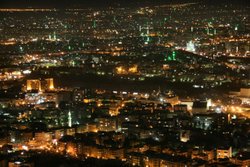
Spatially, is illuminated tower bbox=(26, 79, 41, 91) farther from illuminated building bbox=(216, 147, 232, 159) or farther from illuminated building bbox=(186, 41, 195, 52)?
illuminated building bbox=(186, 41, 195, 52)

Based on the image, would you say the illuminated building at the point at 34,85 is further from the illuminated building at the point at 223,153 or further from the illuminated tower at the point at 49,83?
the illuminated building at the point at 223,153

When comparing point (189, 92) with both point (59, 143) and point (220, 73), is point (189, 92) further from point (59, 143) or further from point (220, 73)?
point (59, 143)

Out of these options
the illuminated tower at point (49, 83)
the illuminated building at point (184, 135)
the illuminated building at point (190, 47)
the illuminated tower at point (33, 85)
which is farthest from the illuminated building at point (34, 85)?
the illuminated building at point (190, 47)

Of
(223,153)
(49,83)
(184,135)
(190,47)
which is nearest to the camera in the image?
(223,153)

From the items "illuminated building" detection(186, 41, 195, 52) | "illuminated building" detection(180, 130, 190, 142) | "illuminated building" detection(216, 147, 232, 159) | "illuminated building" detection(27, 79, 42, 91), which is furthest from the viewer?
"illuminated building" detection(186, 41, 195, 52)

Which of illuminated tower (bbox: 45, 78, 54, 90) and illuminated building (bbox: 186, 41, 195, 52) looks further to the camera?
illuminated building (bbox: 186, 41, 195, 52)

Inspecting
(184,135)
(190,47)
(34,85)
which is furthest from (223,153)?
(190,47)

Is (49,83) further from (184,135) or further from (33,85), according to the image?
(184,135)

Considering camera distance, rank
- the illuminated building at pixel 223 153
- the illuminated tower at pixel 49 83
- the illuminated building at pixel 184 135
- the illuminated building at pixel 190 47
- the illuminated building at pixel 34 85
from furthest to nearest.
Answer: the illuminated building at pixel 190 47 < the illuminated tower at pixel 49 83 < the illuminated building at pixel 34 85 < the illuminated building at pixel 184 135 < the illuminated building at pixel 223 153

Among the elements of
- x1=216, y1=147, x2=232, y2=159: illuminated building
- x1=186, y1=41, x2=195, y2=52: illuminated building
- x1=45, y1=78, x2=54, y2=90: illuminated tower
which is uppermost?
x1=186, y1=41, x2=195, y2=52: illuminated building

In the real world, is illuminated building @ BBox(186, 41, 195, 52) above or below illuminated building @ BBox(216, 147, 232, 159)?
above

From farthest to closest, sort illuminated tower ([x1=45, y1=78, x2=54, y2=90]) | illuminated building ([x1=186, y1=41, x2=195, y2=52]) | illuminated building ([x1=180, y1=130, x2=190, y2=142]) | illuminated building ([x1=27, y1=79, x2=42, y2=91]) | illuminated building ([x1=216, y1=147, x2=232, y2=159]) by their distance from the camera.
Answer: illuminated building ([x1=186, y1=41, x2=195, y2=52])
illuminated tower ([x1=45, y1=78, x2=54, y2=90])
illuminated building ([x1=27, y1=79, x2=42, y2=91])
illuminated building ([x1=180, y1=130, x2=190, y2=142])
illuminated building ([x1=216, y1=147, x2=232, y2=159])

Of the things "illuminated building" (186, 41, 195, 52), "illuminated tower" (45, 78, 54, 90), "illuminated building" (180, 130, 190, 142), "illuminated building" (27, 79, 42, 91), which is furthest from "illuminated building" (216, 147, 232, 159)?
"illuminated building" (186, 41, 195, 52)
